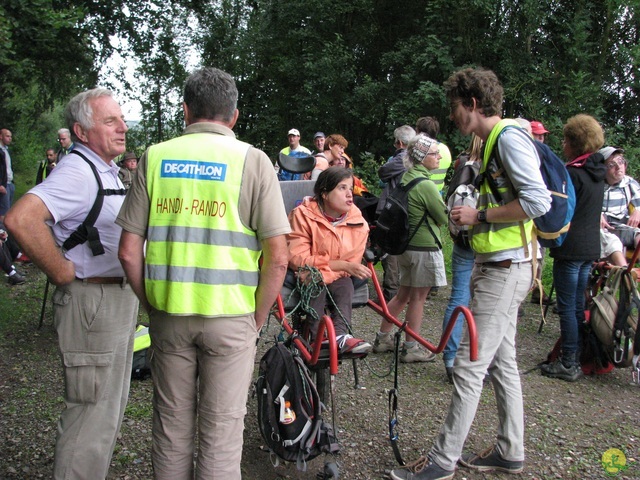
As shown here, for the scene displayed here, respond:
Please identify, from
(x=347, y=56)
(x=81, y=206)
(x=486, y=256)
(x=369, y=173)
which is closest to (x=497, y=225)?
(x=486, y=256)

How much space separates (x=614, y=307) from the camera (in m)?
4.90

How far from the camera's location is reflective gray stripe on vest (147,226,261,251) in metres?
2.34

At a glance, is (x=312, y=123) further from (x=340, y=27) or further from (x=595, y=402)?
(x=595, y=402)

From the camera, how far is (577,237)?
4887 millimetres

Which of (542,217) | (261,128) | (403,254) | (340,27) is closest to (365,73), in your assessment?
(340,27)

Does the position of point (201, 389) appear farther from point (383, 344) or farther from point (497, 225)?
point (383, 344)

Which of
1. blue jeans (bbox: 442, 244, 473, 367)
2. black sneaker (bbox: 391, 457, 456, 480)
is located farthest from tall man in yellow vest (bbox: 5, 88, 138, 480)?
blue jeans (bbox: 442, 244, 473, 367)

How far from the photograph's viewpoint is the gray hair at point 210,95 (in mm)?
2400

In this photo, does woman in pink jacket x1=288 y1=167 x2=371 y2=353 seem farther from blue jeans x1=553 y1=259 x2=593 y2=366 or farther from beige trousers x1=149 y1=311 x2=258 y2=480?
blue jeans x1=553 y1=259 x2=593 y2=366

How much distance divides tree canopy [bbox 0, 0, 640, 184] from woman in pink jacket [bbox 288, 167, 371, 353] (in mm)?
7162

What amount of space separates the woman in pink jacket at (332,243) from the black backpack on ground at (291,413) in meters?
0.74

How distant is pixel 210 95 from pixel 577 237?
3.62 m

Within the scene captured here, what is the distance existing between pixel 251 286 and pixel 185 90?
874 mm

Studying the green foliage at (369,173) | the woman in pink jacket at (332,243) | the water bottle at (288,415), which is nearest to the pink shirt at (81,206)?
the water bottle at (288,415)
